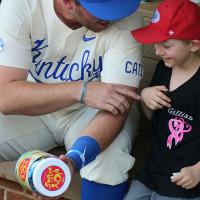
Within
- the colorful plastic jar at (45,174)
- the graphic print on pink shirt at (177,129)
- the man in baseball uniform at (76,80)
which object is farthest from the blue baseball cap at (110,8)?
the colorful plastic jar at (45,174)

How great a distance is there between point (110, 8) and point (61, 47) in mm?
306

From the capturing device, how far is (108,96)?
204cm

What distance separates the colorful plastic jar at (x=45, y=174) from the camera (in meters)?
1.74

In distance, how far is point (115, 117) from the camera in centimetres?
212

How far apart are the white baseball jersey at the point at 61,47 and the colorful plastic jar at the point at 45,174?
49 centimetres

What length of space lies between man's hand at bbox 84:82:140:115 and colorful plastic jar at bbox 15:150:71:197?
33 centimetres

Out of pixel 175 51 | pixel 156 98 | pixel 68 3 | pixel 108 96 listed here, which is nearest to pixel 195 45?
pixel 175 51

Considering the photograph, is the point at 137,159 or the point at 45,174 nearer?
the point at 45,174

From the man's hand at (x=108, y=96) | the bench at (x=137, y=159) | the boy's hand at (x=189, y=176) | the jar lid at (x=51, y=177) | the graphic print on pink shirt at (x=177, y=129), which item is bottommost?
the bench at (x=137, y=159)

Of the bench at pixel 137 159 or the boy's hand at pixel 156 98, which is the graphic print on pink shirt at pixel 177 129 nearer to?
the boy's hand at pixel 156 98

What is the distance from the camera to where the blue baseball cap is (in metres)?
2.03

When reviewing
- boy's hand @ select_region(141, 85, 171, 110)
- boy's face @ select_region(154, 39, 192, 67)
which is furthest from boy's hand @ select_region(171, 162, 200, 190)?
boy's face @ select_region(154, 39, 192, 67)

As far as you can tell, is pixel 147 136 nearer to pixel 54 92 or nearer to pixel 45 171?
pixel 54 92

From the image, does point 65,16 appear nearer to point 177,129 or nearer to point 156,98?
point 156,98
